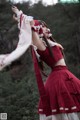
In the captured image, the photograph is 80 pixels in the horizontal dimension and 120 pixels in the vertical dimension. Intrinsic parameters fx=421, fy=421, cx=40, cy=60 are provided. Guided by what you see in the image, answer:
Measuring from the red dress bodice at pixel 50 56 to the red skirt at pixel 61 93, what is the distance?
58mm

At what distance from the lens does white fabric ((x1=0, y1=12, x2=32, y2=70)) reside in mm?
2791

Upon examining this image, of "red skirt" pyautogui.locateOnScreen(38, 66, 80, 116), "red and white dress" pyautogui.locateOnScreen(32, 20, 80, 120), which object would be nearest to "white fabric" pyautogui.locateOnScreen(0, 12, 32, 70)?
"red and white dress" pyautogui.locateOnScreen(32, 20, 80, 120)

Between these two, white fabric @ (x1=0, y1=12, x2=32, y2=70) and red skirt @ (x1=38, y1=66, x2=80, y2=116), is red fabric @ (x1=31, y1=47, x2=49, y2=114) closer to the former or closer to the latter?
red skirt @ (x1=38, y1=66, x2=80, y2=116)

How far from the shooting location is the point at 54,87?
10.6 feet

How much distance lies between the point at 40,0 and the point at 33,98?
6.27 meters

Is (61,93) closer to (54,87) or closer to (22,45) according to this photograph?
(54,87)

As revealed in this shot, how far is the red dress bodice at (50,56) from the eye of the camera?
3283mm

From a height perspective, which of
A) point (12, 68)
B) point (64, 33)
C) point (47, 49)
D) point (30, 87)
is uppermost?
point (64, 33)

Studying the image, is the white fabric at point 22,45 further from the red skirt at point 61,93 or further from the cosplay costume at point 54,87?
the red skirt at point 61,93

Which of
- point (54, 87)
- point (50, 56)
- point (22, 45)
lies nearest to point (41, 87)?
point (54, 87)

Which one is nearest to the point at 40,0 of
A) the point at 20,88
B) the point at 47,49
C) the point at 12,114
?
the point at 20,88

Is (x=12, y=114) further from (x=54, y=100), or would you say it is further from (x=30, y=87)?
(x=54, y=100)

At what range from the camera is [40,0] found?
494 inches

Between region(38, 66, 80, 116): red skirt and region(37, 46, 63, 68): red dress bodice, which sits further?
region(37, 46, 63, 68): red dress bodice
